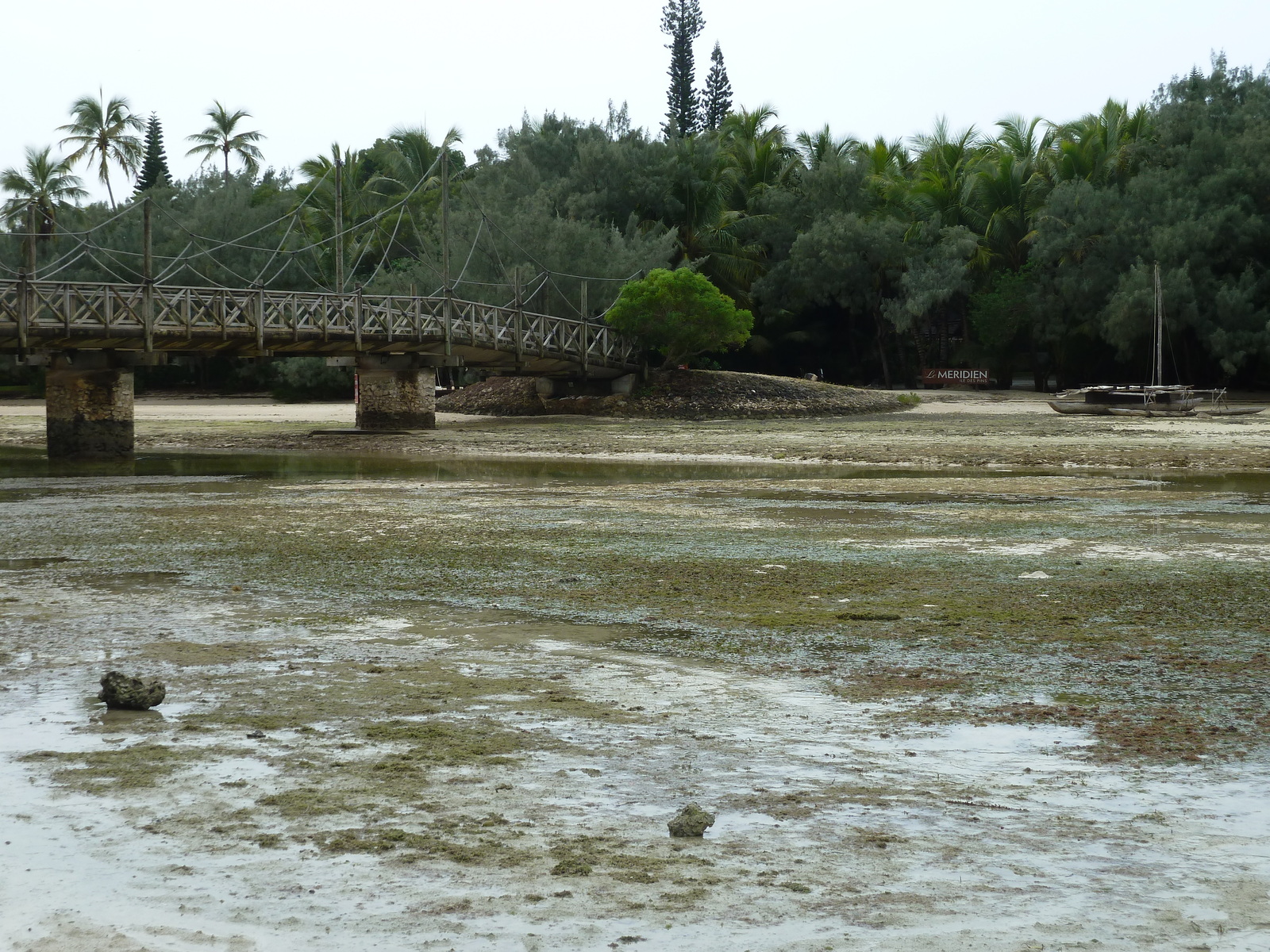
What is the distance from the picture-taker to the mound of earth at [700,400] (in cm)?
4044

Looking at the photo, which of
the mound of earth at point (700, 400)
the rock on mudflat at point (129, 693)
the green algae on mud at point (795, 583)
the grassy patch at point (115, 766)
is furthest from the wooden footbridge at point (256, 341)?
the grassy patch at point (115, 766)

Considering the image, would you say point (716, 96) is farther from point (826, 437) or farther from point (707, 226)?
point (826, 437)

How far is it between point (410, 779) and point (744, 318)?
39205 mm

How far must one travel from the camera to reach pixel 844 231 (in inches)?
2029

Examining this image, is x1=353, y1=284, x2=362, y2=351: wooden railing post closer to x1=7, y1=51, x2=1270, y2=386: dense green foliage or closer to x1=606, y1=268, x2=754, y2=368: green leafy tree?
x1=7, y1=51, x2=1270, y2=386: dense green foliage

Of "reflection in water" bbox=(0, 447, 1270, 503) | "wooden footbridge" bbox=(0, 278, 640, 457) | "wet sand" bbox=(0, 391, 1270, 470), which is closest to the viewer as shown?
"reflection in water" bbox=(0, 447, 1270, 503)

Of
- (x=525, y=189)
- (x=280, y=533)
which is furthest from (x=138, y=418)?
(x=280, y=533)

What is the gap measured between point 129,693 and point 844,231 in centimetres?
4747

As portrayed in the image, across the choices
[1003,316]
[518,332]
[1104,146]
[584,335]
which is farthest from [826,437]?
[1104,146]

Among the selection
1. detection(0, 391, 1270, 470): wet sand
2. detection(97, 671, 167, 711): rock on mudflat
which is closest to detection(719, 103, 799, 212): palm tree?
detection(0, 391, 1270, 470): wet sand

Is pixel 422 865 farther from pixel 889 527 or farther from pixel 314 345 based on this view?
pixel 314 345

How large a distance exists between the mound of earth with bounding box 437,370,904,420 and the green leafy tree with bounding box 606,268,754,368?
1294 millimetres

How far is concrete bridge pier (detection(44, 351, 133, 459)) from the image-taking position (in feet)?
92.6

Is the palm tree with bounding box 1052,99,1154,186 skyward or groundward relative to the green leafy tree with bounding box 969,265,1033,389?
skyward
